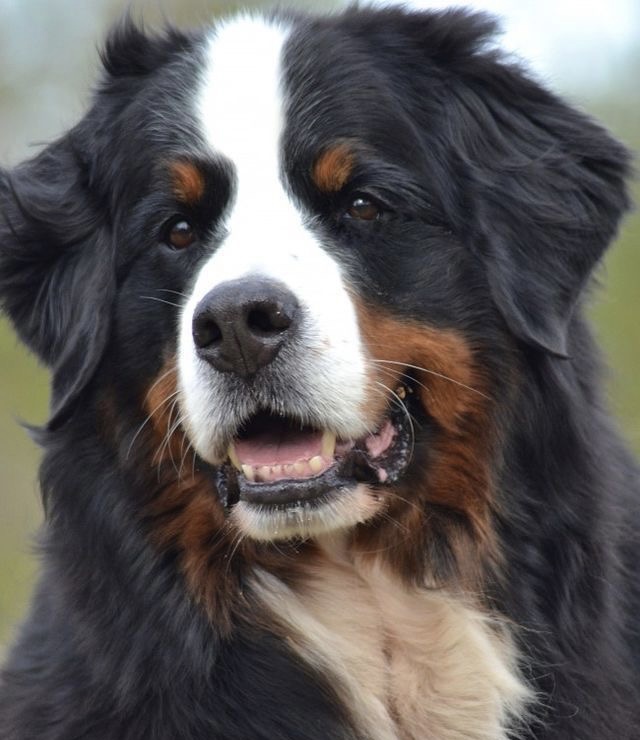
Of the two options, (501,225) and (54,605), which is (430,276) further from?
(54,605)

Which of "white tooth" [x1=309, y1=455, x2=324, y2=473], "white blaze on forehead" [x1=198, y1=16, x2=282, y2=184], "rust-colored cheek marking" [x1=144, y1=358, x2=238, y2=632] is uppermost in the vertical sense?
"white blaze on forehead" [x1=198, y1=16, x2=282, y2=184]

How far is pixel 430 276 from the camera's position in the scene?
11.6ft

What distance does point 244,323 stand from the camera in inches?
127

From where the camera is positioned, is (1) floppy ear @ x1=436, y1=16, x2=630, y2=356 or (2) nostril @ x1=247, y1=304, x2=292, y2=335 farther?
(1) floppy ear @ x1=436, y1=16, x2=630, y2=356

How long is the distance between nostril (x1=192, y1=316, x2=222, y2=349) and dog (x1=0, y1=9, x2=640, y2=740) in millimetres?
85

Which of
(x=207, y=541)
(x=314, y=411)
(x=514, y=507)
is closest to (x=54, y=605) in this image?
(x=207, y=541)

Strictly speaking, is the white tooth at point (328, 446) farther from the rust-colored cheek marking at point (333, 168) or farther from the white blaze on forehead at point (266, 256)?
the rust-colored cheek marking at point (333, 168)

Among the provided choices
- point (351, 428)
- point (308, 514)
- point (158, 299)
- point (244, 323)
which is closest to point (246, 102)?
point (158, 299)

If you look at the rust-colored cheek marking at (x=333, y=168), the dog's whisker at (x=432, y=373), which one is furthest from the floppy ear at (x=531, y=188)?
the rust-colored cheek marking at (x=333, y=168)

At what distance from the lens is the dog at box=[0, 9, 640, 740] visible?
11.4 feet

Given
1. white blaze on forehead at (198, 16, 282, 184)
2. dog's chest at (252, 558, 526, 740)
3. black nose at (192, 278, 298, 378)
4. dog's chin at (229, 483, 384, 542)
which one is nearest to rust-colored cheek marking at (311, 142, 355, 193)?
white blaze on forehead at (198, 16, 282, 184)

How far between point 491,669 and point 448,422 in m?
0.64

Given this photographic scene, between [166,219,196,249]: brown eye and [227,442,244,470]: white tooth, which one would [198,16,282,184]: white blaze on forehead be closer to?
[166,219,196,249]: brown eye

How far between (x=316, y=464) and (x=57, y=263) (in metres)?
0.99
